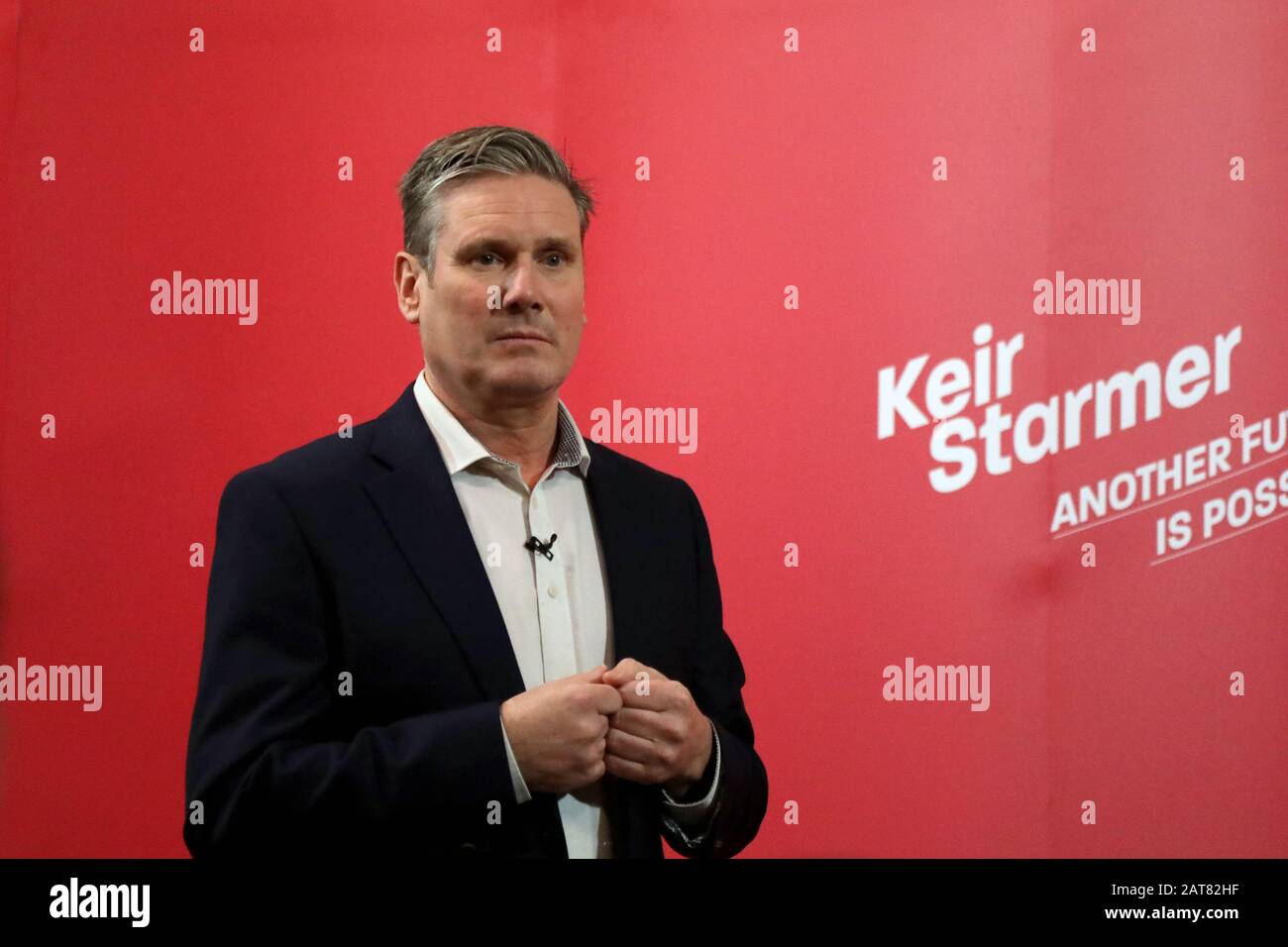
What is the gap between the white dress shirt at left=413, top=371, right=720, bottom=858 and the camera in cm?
178

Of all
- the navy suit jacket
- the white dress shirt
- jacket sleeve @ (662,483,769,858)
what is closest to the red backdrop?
jacket sleeve @ (662,483,769,858)

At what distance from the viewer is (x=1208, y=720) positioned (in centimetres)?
291

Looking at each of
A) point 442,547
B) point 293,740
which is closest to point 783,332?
point 442,547

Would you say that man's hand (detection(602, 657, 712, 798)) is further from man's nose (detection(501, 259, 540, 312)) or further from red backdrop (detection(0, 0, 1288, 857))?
red backdrop (detection(0, 0, 1288, 857))

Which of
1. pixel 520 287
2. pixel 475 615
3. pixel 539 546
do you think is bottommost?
pixel 475 615

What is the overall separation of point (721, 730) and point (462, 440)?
58 centimetres

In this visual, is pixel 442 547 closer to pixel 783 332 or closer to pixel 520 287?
pixel 520 287

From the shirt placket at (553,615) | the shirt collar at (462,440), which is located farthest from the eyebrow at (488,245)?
the shirt placket at (553,615)

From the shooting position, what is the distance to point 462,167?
1.88m

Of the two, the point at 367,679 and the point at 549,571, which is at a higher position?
the point at 549,571

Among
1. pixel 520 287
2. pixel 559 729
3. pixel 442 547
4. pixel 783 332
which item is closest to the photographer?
pixel 559 729

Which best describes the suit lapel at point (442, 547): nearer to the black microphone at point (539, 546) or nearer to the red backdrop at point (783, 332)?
the black microphone at point (539, 546)

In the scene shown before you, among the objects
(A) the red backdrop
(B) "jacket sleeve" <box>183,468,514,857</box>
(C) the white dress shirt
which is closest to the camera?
(B) "jacket sleeve" <box>183,468,514,857</box>
